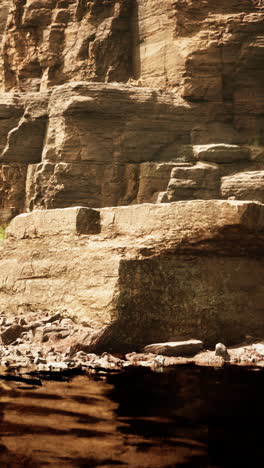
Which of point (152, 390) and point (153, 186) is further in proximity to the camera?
point (153, 186)

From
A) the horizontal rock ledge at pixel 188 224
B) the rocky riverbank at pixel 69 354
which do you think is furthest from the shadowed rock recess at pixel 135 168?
the rocky riverbank at pixel 69 354

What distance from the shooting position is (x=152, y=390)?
18.1ft

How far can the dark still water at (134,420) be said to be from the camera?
3742mm

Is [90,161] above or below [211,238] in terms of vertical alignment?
above

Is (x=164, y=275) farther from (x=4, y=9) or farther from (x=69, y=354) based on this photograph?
(x=4, y=9)

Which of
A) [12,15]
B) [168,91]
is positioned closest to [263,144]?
[168,91]

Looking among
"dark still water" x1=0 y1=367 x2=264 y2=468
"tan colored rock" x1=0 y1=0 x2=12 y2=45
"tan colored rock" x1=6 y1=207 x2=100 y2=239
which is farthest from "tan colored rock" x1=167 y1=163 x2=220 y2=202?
"tan colored rock" x1=0 y1=0 x2=12 y2=45

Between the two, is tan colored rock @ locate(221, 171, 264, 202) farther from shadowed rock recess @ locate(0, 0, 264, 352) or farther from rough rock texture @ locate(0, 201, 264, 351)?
rough rock texture @ locate(0, 201, 264, 351)

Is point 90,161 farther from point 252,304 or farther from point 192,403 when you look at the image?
point 192,403

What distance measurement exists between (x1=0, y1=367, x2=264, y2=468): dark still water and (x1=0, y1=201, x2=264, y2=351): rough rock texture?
4.94 ft

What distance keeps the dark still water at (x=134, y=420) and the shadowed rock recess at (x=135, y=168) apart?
5.75ft

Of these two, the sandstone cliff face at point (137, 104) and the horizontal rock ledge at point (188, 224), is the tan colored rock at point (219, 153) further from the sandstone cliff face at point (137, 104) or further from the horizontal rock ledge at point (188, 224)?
the horizontal rock ledge at point (188, 224)

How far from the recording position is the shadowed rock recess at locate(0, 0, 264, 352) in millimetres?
7879

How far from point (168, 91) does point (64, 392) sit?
50.4ft
